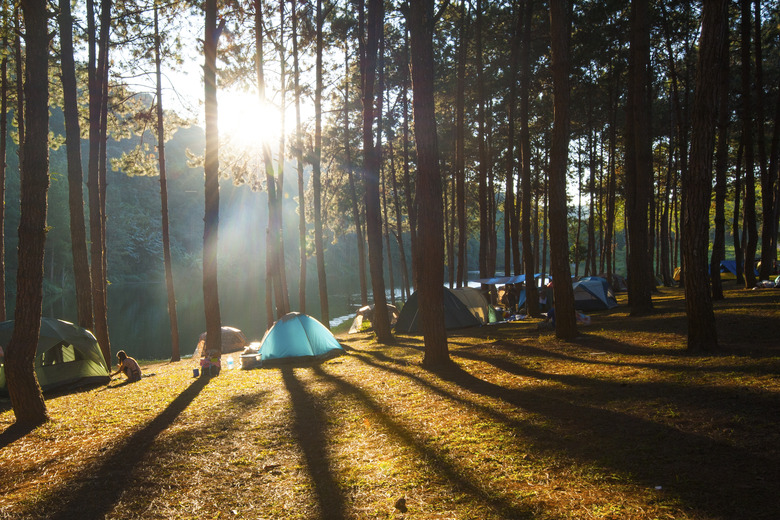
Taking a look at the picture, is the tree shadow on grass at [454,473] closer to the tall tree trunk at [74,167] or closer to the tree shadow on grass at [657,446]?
the tree shadow on grass at [657,446]

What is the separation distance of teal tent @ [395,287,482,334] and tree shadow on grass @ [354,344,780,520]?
989 cm

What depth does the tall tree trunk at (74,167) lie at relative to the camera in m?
11.6

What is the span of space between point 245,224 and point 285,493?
126023 millimetres

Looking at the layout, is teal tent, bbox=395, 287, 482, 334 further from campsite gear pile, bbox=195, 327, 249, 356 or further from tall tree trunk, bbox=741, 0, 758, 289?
tall tree trunk, bbox=741, 0, 758, 289

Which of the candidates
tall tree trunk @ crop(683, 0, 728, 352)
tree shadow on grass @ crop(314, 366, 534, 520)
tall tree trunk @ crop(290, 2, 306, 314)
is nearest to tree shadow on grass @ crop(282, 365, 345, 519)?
tree shadow on grass @ crop(314, 366, 534, 520)

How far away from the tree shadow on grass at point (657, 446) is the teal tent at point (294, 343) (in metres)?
6.22

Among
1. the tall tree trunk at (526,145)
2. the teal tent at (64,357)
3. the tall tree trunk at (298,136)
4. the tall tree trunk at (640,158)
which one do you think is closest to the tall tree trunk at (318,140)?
the tall tree trunk at (298,136)

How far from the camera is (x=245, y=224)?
124500mm

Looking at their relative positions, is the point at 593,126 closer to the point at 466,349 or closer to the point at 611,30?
the point at 611,30

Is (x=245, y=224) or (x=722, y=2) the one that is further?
(x=245, y=224)

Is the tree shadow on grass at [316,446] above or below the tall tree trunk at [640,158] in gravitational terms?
below

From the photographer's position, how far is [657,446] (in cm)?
426

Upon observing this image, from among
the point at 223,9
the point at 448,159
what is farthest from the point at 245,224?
the point at 223,9

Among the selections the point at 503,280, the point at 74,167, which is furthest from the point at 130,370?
the point at 503,280
